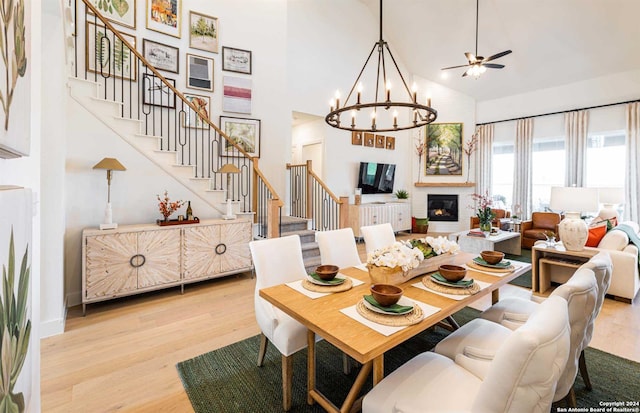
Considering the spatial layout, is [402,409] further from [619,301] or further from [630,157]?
[630,157]

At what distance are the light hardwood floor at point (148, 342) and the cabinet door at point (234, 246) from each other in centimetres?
36

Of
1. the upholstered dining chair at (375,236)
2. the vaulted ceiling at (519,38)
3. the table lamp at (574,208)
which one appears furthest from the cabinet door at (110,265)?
the vaulted ceiling at (519,38)

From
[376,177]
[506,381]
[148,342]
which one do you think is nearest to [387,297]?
[506,381]

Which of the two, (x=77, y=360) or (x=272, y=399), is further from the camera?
(x=77, y=360)

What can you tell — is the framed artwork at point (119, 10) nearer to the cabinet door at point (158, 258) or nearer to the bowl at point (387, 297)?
the cabinet door at point (158, 258)

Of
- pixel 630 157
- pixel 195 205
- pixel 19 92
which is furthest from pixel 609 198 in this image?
pixel 19 92

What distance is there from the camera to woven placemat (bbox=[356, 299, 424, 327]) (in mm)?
1382

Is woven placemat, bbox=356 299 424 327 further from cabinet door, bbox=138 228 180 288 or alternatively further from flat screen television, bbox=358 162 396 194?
flat screen television, bbox=358 162 396 194

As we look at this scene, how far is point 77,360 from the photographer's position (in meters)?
2.34

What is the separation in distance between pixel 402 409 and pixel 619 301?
3.91 m

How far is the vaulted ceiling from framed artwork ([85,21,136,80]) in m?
5.77

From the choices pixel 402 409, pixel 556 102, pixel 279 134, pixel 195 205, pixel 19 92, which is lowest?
pixel 402 409

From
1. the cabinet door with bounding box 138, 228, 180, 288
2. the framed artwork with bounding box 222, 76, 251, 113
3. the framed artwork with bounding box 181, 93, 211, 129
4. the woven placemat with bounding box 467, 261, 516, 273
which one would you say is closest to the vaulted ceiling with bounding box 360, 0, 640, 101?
the framed artwork with bounding box 222, 76, 251, 113

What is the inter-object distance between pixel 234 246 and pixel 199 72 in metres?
3.04
